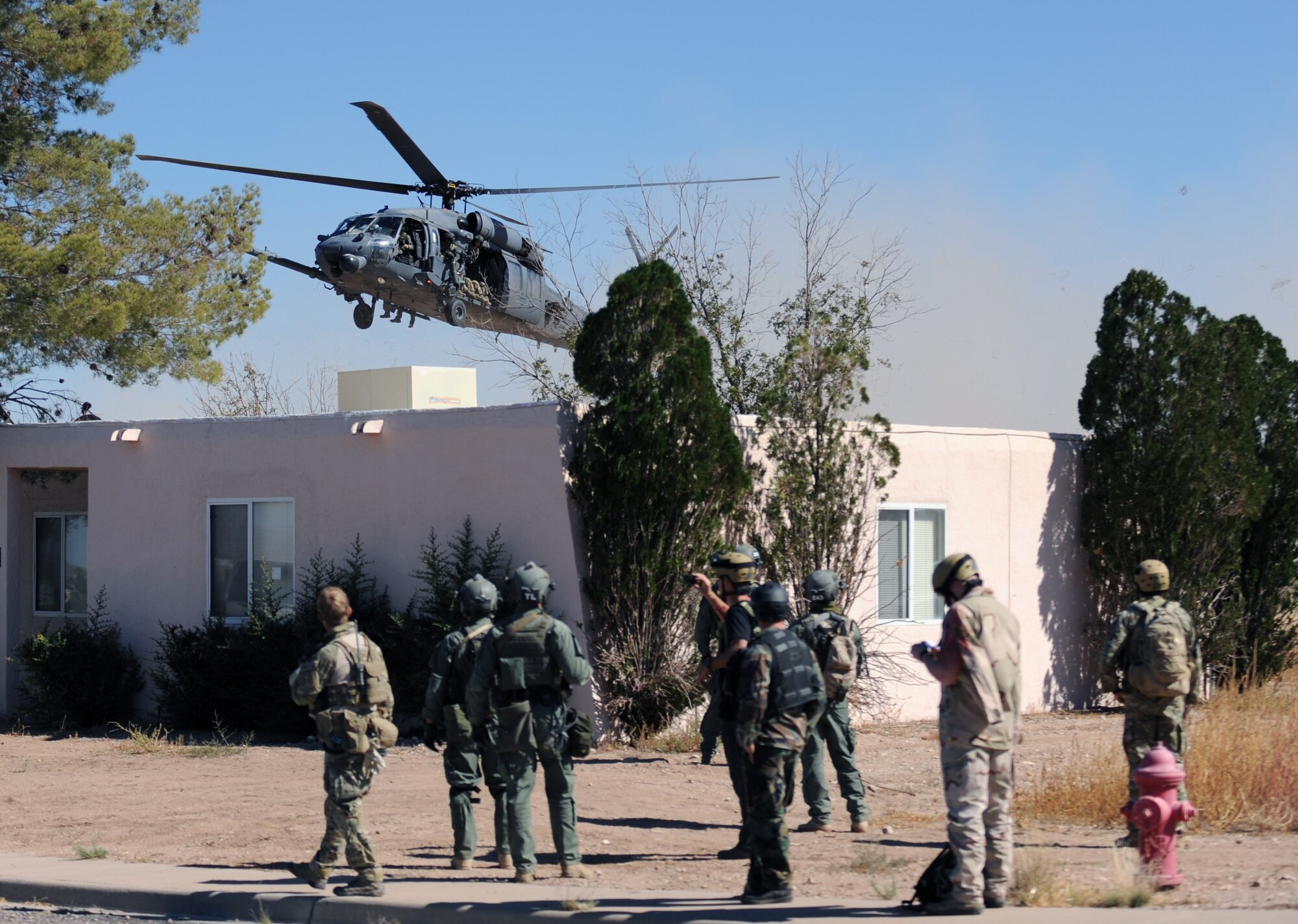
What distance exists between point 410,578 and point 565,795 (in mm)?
6795

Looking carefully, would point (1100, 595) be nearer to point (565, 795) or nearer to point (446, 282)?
point (446, 282)

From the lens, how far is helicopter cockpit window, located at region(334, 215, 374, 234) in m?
19.8

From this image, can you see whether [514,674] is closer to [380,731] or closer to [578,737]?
[578,737]

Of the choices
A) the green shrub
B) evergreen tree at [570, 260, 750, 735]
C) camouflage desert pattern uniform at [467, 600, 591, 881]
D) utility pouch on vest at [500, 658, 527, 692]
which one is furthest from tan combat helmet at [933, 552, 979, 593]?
the green shrub

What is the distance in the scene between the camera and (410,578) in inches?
551

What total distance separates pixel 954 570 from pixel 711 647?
149 inches

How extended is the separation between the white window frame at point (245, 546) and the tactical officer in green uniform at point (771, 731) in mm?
8927

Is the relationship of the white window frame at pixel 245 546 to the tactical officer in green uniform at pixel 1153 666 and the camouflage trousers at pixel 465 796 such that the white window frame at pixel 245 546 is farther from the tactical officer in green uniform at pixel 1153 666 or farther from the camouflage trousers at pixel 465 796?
the tactical officer in green uniform at pixel 1153 666

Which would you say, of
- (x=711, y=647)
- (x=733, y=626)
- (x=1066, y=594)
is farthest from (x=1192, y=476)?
(x=733, y=626)

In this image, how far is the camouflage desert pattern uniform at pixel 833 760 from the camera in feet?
29.6

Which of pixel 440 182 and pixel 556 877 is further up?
pixel 440 182

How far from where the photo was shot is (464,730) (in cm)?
803

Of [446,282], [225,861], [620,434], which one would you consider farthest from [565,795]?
[446,282]

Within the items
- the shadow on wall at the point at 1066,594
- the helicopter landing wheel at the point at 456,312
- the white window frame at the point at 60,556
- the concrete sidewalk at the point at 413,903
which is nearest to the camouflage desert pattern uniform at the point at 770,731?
the concrete sidewalk at the point at 413,903
